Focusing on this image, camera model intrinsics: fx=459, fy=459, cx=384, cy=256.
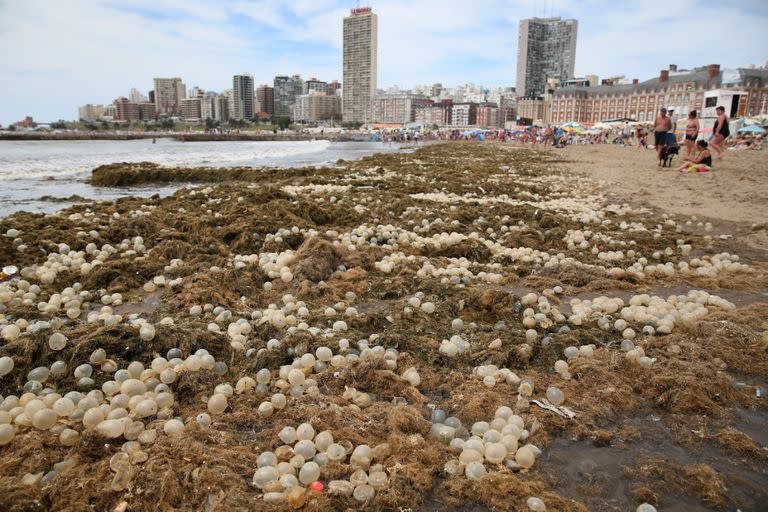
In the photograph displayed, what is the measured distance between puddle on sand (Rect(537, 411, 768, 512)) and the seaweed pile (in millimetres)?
13

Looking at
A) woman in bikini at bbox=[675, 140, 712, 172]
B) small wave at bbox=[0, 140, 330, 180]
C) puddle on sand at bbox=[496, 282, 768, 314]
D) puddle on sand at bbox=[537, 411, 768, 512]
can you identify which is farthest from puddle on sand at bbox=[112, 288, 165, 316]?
woman in bikini at bbox=[675, 140, 712, 172]

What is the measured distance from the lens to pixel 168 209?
9023mm

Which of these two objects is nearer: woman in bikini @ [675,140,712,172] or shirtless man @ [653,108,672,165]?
woman in bikini @ [675,140,712,172]

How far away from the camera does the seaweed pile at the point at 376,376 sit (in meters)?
2.18

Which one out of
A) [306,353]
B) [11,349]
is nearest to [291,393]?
[306,353]

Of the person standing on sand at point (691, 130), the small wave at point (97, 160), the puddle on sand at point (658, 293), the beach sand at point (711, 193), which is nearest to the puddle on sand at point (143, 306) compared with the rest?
the puddle on sand at point (658, 293)

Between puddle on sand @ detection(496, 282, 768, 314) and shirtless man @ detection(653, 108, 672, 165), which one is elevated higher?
shirtless man @ detection(653, 108, 672, 165)

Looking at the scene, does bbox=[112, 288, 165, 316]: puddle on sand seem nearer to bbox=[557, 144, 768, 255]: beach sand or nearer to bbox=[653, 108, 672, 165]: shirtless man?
bbox=[557, 144, 768, 255]: beach sand

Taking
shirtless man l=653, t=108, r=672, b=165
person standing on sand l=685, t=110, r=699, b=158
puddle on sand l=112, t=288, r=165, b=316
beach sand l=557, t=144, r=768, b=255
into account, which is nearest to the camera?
puddle on sand l=112, t=288, r=165, b=316

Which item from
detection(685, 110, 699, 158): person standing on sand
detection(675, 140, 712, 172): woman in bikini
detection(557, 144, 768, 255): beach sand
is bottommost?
detection(557, 144, 768, 255): beach sand

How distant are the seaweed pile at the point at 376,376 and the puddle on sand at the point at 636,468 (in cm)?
1

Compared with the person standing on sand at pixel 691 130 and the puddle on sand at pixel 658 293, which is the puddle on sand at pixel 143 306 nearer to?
the puddle on sand at pixel 658 293

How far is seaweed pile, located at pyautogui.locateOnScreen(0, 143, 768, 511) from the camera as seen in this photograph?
2178 mm

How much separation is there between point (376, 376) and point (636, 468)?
158cm
